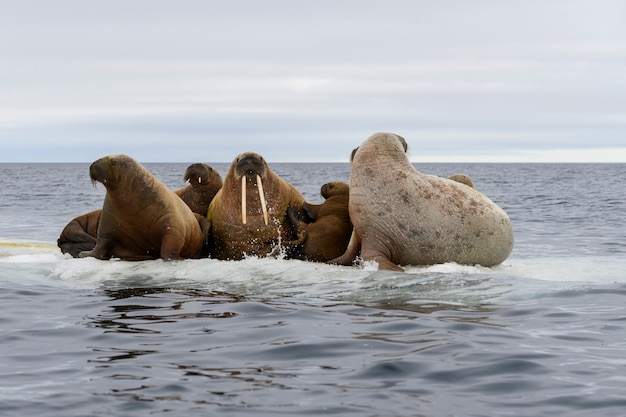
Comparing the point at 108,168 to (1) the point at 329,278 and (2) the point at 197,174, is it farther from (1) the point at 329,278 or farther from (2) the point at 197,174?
(1) the point at 329,278

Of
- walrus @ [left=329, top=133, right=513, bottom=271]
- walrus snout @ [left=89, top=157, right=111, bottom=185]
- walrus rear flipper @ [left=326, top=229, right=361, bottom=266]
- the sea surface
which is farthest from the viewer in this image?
walrus snout @ [left=89, top=157, right=111, bottom=185]

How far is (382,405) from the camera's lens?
4.98 meters

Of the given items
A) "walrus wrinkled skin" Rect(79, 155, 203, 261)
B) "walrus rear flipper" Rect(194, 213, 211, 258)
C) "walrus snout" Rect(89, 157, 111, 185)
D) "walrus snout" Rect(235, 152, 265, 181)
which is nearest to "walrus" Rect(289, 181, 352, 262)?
"walrus snout" Rect(235, 152, 265, 181)

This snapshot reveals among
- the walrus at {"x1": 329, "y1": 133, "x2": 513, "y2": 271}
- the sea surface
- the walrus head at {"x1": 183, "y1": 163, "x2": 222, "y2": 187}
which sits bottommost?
the sea surface

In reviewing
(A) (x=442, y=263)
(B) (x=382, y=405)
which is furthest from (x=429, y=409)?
(A) (x=442, y=263)

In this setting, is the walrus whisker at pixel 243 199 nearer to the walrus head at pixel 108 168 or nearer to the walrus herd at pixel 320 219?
the walrus herd at pixel 320 219

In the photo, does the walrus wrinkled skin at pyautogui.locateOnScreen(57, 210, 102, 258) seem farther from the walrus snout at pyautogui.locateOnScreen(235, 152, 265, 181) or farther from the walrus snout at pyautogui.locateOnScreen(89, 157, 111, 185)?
the walrus snout at pyautogui.locateOnScreen(235, 152, 265, 181)

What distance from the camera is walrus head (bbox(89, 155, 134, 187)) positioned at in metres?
10.5

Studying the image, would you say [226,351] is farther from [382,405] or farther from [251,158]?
[251,158]

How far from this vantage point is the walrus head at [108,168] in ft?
34.5

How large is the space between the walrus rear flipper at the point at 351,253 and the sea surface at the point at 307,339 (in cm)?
48

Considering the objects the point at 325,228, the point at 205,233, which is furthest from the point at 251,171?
the point at 325,228

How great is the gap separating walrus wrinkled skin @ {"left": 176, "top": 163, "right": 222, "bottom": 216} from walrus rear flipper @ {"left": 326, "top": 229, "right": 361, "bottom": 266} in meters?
2.64

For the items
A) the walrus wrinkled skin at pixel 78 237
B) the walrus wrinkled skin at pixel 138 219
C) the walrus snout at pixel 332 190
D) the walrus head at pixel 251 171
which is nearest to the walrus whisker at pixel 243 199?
the walrus head at pixel 251 171
